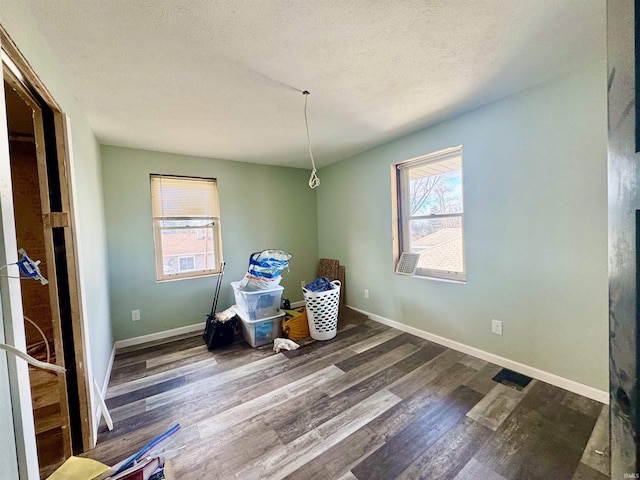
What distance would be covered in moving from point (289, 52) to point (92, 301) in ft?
7.08

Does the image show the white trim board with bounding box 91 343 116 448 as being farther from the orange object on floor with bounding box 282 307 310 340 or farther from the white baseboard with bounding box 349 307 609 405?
the white baseboard with bounding box 349 307 609 405

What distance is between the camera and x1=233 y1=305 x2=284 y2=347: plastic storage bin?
9.02 ft

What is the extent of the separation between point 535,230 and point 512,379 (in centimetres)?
119

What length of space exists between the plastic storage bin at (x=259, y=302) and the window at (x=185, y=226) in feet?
2.61

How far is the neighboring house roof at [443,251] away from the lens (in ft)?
8.36

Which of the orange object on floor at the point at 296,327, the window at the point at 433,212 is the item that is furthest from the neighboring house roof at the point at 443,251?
the orange object on floor at the point at 296,327

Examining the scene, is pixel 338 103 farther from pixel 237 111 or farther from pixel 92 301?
pixel 92 301

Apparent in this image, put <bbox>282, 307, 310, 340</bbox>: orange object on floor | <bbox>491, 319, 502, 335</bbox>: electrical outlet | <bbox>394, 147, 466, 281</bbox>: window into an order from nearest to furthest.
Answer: <bbox>491, 319, 502, 335</bbox>: electrical outlet < <bbox>394, 147, 466, 281</bbox>: window < <bbox>282, 307, 310, 340</bbox>: orange object on floor

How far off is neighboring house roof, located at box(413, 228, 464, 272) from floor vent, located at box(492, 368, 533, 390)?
3.03ft

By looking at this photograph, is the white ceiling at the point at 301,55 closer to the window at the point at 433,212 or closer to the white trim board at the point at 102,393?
the window at the point at 433,212

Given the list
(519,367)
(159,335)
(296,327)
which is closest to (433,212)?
(519,367)

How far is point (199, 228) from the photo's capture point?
3.32 meters

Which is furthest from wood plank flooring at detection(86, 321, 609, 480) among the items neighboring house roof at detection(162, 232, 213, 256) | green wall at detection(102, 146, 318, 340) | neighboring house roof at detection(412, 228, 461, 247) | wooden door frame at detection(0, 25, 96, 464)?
neighboring house roof at detection(162, 232, 213, 256)

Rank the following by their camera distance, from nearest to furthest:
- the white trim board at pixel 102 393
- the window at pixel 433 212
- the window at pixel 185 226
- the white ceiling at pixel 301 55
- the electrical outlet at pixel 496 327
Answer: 1. the white ceiling at pixel 301 55
2. the white trim board at pixel 102 393
3. the electrical outlet at pixel 496 327
4. the window at pixel 433 212
5. the window at pixel 185 226
